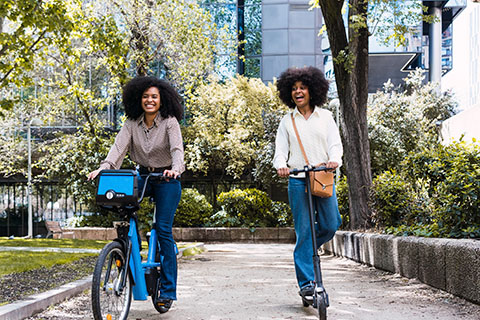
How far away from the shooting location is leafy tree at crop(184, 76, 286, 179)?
28.9 metres

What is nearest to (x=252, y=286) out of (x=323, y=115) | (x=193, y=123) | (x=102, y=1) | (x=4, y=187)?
(x=323, y=115)

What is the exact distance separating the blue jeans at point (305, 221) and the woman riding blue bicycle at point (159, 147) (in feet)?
3.38

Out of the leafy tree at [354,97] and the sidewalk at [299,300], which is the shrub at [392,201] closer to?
the leafy tree at [354,97]

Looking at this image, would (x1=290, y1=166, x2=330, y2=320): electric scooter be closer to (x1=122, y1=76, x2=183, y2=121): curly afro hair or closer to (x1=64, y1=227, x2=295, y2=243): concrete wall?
(x1=122, y1=76, x2=183, y2=121): curly afro hair

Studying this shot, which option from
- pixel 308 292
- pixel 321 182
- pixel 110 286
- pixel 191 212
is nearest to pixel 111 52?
pixel 191 212

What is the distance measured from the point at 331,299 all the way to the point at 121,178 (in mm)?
2822

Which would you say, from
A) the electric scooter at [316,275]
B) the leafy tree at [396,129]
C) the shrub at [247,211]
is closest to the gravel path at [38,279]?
the electric scooter at [316,275]

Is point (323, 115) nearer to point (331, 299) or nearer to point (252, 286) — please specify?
point (331, 299)

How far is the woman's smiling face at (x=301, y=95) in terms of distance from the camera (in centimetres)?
585

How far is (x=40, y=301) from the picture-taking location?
18.7ft

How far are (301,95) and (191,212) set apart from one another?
19.1 metres

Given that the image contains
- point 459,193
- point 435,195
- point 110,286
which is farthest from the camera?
point 435,195

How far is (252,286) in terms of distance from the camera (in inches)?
304

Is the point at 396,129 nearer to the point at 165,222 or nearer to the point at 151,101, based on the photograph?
the point at 151,101
